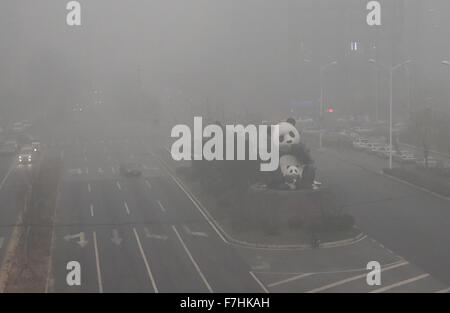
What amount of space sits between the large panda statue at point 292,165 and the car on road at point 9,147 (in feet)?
97.2

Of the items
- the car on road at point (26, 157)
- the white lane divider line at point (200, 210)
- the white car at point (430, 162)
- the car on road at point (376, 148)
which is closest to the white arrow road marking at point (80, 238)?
the white lane divider line at point (200, 210)

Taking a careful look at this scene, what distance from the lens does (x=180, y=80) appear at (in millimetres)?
95688

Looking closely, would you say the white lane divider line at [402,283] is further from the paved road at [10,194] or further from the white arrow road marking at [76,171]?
the white arrow road marking at [76,171]

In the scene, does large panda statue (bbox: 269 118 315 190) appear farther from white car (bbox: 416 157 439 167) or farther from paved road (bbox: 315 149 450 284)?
white car (bbox: 416 157 439 167)

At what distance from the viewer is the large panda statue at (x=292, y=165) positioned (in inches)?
985

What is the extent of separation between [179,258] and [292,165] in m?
6.66

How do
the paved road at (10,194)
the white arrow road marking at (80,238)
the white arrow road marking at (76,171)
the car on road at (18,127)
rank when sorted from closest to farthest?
the white arrow road marking at (80,238) < the paved road at (10,194) < the white arrow road marking at (76,171) < the car on road at (18,127)

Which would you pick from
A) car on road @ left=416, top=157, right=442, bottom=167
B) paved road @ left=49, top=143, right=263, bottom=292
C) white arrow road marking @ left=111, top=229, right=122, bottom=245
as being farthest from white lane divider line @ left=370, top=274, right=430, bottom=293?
car on road @ left=416, top=157, right=442, bottom=167

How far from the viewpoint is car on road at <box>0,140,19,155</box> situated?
161ft

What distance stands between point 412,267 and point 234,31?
99.0m

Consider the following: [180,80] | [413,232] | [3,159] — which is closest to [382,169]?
[413,232]

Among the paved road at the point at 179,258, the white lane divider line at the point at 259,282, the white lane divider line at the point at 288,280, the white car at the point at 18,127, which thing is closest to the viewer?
the white lane divider line at the point at 259,282

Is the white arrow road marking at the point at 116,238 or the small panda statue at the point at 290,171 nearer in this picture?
the white arrow road marking at the point at 116,238

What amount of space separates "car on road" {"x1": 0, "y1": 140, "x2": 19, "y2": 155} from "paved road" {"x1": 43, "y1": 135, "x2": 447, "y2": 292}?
20.3 meters
